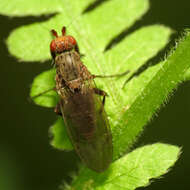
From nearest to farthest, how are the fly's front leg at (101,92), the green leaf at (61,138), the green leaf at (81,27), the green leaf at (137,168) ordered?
1. the green leaf at (137,168)
2. the green leaf at (61,138)
3. the fly's front leg at (101,92)
4. the green leaf at (81,27)

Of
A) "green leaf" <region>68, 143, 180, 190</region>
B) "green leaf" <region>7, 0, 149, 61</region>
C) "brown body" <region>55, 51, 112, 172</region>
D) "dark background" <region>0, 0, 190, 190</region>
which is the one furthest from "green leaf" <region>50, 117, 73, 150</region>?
"dark background" <region>0, 0, 190, 190</region>

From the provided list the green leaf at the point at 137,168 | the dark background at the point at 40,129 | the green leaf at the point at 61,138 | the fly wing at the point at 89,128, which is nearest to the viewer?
the green leaf at the point at 137,168

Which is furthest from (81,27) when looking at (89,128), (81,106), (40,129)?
(40,129)

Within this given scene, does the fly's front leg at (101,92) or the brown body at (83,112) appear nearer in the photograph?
the brown body at (83,112)

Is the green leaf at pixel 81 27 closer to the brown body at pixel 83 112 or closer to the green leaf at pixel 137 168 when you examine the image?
the brown body at pixel 83 112

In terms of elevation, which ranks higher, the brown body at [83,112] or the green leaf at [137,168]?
the brown body at [83,112]

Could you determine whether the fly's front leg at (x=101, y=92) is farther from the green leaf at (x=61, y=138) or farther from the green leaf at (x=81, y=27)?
the green leaf at (x=61, y=138)

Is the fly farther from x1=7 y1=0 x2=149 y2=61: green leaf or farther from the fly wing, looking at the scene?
x1=7 y1=0 x2=149 y2=61: green leaf

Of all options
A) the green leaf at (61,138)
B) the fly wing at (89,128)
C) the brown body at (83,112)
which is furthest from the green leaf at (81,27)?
the green leaf at (61,138)
